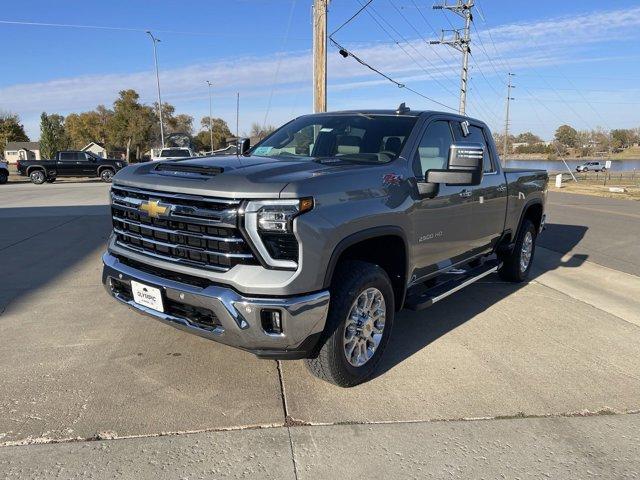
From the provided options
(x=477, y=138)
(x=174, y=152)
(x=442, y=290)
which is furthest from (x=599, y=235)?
(x=174, y=152)

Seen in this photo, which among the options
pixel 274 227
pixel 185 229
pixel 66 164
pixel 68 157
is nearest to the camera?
pixel 274 227

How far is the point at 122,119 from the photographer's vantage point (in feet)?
222

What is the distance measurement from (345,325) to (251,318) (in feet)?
2.25

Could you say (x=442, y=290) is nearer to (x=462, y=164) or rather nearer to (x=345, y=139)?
(x=462, y=164)

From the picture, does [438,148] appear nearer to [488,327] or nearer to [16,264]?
[488,327]

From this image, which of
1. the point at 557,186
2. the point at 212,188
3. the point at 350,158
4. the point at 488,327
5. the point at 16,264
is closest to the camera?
the point at 212,188

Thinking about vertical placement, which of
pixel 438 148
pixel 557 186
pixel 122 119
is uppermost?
pixel 122 119

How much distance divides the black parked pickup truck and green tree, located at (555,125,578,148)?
325 feet

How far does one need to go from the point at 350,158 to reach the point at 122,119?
71.0m

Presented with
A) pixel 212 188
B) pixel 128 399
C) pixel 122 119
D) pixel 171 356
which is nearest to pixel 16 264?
pixel 171 356

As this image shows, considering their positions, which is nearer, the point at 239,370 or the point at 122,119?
the point at 239,370

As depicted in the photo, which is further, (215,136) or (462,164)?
(215,136)

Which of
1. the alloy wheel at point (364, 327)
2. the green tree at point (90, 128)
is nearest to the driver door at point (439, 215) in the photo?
the alloy wheel at point (364, 327)

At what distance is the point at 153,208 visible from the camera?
3221mm
